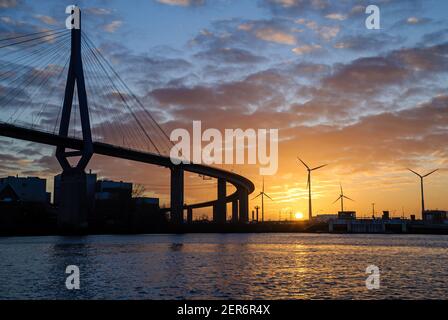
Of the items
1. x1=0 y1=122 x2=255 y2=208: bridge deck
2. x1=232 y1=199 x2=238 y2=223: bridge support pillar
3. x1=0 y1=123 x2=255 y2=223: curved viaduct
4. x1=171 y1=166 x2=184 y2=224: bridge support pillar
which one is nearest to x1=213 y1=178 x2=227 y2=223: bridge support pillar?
x1=0 y1=123 x2=255 y2=223: curved viaduct

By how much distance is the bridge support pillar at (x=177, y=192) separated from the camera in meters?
120

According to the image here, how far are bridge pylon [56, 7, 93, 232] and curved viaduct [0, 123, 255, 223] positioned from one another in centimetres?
206

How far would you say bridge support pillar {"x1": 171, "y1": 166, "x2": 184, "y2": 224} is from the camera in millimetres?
119812

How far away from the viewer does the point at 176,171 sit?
394ft

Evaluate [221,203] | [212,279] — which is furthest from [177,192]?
[212,279]

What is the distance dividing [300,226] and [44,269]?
139 metres

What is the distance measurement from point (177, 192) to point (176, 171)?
4.87 meters

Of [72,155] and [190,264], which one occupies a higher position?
[72,155]

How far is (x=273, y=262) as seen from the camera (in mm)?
45031

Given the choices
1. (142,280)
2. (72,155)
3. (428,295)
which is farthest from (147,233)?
(428,295)

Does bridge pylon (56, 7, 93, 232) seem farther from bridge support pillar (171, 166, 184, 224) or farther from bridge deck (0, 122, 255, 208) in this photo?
bridge support pillar (171, 166, 184, 224)

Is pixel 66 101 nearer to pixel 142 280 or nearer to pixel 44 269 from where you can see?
pixel 44 269

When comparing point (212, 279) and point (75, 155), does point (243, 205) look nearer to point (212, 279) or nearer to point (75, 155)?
point (75, 155)

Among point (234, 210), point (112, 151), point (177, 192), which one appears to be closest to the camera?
point (112, 151)
